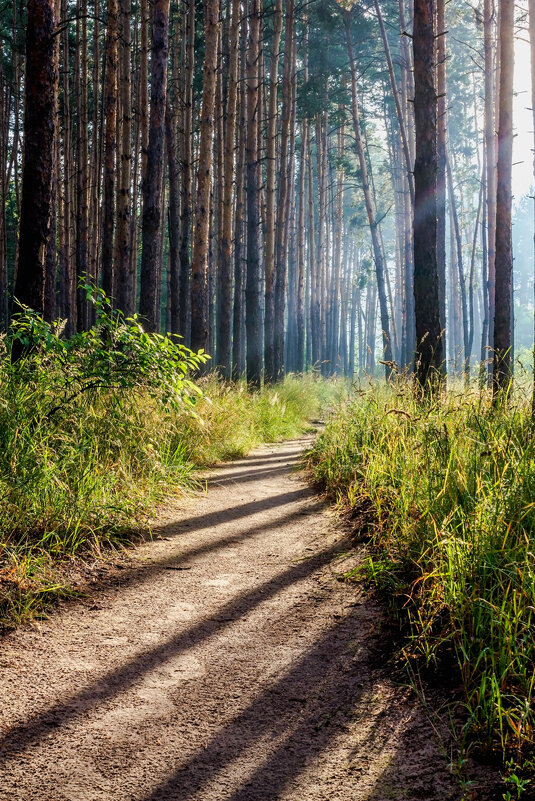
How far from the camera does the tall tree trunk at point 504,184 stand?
1089cm

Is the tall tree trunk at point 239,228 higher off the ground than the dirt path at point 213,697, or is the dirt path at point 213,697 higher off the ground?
the tall tree trunk at point 239,228

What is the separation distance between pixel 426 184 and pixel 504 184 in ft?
13.1

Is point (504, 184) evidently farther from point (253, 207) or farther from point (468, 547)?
point (468, 547)

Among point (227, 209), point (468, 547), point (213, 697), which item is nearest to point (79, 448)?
point (213, 697)

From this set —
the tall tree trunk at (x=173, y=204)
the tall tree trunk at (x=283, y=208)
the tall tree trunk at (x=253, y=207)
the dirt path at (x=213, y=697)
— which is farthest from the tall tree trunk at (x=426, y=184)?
the tall tree trunk at (x=283, y=208)

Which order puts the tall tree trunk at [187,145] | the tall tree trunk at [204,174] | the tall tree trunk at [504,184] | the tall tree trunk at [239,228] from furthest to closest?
the tall tree trunk at [239,228] < the tall tree trunk at [187,145] < the tall tree trunk at [204,174] < the tall tree trunk at [504,184]

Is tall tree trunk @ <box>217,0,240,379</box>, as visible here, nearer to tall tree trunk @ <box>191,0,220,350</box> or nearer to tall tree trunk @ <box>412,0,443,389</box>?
tall tree trunk @ <box>191,0,220,350</box>

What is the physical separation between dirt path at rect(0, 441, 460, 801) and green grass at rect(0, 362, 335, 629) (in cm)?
29

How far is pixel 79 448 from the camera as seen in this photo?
15.6ft

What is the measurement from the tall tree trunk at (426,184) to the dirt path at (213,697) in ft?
15.3

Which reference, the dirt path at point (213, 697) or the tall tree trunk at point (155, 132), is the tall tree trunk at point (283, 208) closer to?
the tall tree trunk at point (155, 132)

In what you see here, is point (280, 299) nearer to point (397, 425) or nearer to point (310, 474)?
point (310, 474)

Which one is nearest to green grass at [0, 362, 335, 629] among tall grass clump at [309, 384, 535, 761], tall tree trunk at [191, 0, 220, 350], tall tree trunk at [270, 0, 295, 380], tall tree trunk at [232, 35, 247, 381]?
tall grass clump at [309, 384, 535, 761]

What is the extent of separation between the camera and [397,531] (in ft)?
12.4
